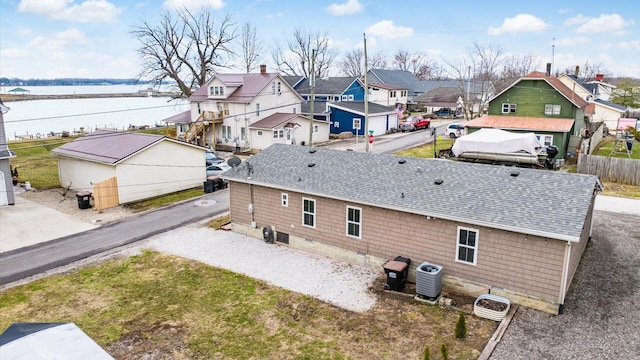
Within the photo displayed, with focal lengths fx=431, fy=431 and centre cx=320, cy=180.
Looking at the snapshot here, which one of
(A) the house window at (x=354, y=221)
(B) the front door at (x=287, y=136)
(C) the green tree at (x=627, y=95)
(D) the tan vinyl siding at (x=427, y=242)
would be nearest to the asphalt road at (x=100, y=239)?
(D) the tan vinyl siding at (x=427, y=242)

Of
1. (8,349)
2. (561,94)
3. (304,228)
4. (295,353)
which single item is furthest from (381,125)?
(8,349)

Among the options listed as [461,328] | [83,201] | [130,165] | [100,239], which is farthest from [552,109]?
[83,201]

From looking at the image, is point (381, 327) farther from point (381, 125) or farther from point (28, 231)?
point (381, 125)

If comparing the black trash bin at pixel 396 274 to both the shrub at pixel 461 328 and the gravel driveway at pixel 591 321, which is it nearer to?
the shrub at pixel 461 328

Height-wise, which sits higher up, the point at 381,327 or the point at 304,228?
the point at 304,228

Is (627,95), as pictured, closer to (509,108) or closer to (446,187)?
(509,108)

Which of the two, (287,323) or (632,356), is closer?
(632,356)

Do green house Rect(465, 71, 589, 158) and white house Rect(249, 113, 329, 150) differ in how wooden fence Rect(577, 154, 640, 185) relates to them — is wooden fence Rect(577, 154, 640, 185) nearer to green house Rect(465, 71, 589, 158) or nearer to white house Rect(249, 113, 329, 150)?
green house Rect(465, 71, 589, 158)
